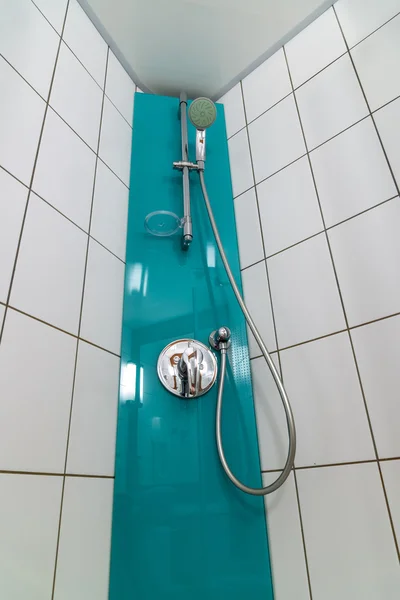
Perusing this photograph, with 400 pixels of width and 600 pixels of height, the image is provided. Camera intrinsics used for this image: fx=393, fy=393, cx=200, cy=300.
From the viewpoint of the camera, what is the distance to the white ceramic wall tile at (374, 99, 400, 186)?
99 centimetres

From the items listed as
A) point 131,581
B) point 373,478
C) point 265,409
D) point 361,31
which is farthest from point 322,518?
point 361,31

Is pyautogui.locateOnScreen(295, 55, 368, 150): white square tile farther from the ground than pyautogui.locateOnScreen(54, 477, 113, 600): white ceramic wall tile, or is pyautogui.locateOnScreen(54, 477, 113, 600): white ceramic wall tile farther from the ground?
pyautogui.locateOnScreen(295, 55, 368, 150): white square tile

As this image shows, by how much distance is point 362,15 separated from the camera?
3.98 feet

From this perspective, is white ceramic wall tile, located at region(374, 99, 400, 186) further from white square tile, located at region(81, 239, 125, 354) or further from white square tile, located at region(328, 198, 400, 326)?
white square tile, located at region(81, 239, 125, 354)

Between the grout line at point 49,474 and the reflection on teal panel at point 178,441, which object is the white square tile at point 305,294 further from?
the grout line at point 49,474

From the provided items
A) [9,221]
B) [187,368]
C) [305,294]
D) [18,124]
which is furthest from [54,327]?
[305,294]

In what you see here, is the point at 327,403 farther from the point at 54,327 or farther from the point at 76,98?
the point at 76,98

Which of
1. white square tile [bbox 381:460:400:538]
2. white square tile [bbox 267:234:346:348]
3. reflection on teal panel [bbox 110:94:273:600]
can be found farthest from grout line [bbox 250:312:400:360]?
white square tile [bbox 381:460:400:538]

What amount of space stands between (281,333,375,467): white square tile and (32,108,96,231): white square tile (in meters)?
0.68

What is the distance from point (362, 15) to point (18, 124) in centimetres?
108

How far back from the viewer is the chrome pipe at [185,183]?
1197mm

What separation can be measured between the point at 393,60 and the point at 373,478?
108 centimetres

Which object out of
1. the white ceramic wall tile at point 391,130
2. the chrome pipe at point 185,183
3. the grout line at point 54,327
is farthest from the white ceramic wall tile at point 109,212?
the white ceramic wall tile at point 391,130

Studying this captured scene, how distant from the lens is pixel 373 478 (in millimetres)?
802
